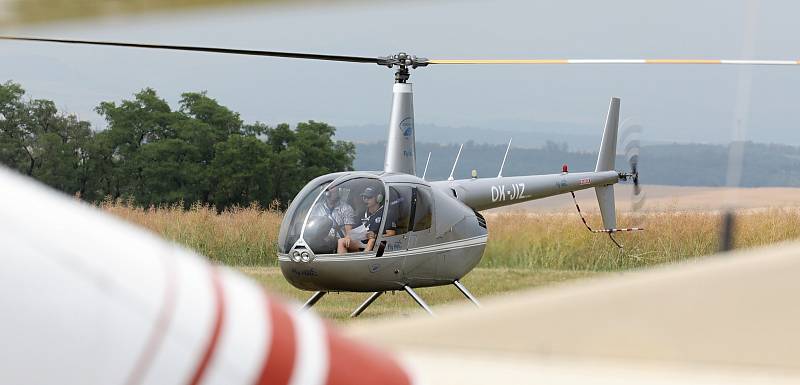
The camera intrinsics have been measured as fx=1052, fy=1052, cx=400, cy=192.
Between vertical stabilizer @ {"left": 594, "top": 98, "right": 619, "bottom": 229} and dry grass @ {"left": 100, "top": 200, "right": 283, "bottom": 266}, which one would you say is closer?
vertical stabilizer @ {"left": 594, "top": 98, "right": 619, "bottom": 229}

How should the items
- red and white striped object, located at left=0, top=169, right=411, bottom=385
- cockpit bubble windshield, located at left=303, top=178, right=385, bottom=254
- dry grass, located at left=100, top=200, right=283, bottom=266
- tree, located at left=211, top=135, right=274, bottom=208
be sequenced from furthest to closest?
1. tree, located at left=211, top=135, right=274, bottom=208
2. dry grass, located at left=100, top=200, right=283, bottom=266
3. cockpit bubble windshield, located at left=303, top=178, right=385, bottom=254
4. red and white striped object, located at left=0, top=169, right=411, bottom=385

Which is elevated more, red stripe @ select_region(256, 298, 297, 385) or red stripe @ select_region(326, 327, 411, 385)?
red stripe @ select_region(256, 298, 297, 385)

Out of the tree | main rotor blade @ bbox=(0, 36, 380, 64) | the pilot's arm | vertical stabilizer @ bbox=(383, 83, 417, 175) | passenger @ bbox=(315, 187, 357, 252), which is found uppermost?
main rotor blade @ bbox=(0, 36, 380, 64)

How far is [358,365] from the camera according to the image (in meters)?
1.07

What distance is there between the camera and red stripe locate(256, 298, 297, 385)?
0.96 metres

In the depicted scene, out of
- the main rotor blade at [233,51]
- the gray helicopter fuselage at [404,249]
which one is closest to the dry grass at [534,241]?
the gray helicopter fuselage at [404,249]

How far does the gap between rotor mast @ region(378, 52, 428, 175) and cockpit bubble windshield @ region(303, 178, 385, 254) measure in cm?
105

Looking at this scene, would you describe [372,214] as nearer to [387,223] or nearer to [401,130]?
[387,223]

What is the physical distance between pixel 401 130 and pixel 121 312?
7.54 metres

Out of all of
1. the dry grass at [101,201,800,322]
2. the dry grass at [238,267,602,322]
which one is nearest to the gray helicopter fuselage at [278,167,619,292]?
the dry grass at [238,267,602,322]

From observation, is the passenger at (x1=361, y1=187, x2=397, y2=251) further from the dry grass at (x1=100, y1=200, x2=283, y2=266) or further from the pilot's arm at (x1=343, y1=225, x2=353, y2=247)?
the dry grass at (x1=100, y1=200, x2=283, y2=266)

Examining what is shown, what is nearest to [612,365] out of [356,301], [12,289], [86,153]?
[12,289]

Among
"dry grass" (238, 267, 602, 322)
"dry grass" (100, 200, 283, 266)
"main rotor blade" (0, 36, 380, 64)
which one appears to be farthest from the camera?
"dry grass" (100, 200, 283, 266)

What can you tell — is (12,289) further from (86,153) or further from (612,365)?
(86,153)
